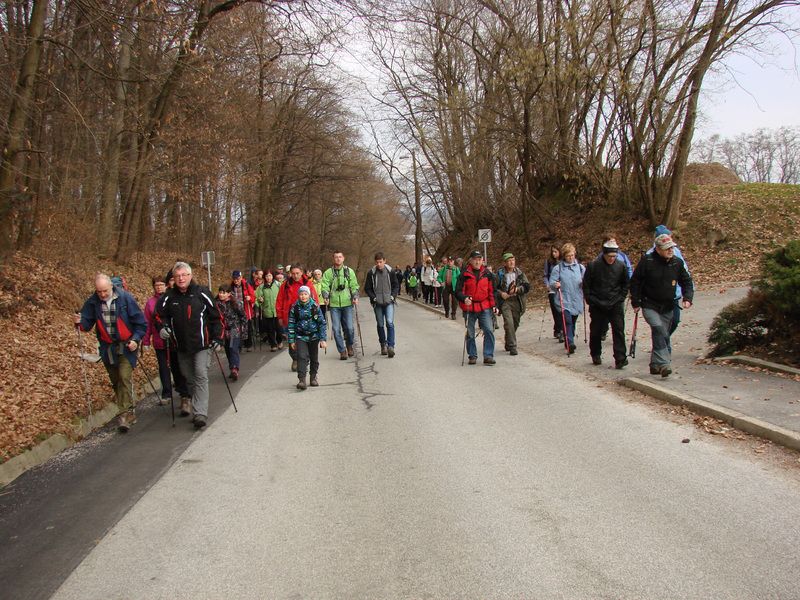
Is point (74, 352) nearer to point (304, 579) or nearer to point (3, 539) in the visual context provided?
point (3, 539)

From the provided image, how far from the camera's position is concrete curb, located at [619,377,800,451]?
582cm

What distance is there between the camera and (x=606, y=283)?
1002cm

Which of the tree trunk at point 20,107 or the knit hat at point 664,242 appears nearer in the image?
the knit hat at point 664,242

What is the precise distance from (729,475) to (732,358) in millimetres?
4502

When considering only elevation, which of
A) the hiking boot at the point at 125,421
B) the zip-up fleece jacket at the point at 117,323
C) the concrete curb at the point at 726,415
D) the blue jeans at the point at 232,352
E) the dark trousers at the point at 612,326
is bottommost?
the hiking boot at the point at 125,421

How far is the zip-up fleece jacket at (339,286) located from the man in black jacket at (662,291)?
5713 mm

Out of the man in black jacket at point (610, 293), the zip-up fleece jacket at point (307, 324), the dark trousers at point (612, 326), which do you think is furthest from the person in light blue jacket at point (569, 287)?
the zip-up fleece jacket at point (307, 324)

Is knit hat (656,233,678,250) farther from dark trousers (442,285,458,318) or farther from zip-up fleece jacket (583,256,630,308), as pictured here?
dark trousers (442,285,458,318)

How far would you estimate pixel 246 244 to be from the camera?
38.8 meters

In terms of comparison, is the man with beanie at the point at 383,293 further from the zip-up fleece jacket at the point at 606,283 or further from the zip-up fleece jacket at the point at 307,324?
the zip-up fleece jacket at the point at 606,283

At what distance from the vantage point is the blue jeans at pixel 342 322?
12.8m

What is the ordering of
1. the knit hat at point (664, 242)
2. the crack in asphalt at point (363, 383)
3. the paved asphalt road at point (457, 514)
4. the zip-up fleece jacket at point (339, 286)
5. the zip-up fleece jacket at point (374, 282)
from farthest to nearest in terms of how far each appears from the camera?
the zip-up fleece jacket at point (374, 282), the zip-up fleece jacket at point (339, 286), the knit hat at point (664, 242), the crack in asphalt at point (363, 383), the paved asphalt road at point (457, 514)

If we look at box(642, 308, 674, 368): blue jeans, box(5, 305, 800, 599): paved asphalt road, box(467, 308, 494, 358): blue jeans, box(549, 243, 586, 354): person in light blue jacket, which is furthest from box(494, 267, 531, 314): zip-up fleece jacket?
box(5, 305, 800, 599): paved asphalt road

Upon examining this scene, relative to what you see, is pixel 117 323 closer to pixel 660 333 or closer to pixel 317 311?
pixel 317 311
